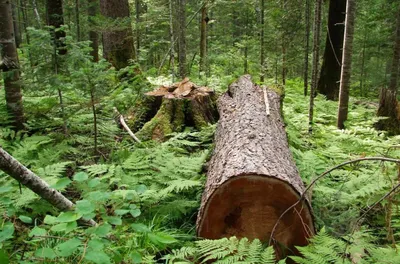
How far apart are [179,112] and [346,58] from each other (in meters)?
3.48

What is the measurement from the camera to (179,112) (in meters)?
6.45

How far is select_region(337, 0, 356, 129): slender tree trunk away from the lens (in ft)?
21.0

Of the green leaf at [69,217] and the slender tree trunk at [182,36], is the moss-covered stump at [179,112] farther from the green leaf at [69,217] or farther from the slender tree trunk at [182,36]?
the green leaf at [69,217]

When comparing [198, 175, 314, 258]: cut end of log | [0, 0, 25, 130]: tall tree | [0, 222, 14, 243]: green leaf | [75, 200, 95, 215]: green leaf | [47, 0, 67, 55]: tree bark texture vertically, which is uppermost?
[47, 0, 67, 55]: tree bark texture

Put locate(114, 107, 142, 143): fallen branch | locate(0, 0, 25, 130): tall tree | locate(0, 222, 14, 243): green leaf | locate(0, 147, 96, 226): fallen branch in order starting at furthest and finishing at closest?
locate(114, 107, 142, 143): fallen branch → locate(0, 0, 25, 130): tall tree → locate(0, 147, 96, 226): fallen branch → locate(0, 222, 14, 243): green leaf

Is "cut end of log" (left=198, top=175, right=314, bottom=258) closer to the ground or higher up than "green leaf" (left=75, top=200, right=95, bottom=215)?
closer to the ground

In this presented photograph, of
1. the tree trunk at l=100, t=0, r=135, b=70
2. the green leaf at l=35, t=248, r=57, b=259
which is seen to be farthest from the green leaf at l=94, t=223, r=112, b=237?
the tree trunk at l=100, t=0, r=135, b=70

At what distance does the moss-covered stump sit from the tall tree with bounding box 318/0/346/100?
19.7ft

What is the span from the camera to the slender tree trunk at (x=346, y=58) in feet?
21.0

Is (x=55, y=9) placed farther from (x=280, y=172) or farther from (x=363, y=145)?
(x=363, y=145)

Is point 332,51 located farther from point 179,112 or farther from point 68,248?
point 68,248

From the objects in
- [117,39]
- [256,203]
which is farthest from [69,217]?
[117,39]

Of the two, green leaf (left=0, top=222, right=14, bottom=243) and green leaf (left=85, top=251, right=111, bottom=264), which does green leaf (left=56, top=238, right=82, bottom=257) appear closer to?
green leaf (left=85, top=251, right=111, bottom=264)

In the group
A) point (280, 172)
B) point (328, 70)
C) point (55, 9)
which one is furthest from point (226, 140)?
point (328, 70)
